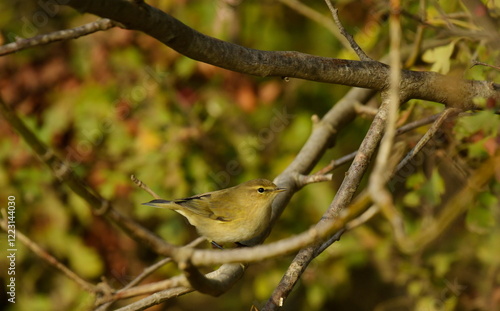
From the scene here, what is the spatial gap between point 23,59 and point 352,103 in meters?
3.71

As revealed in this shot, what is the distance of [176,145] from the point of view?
5.00m

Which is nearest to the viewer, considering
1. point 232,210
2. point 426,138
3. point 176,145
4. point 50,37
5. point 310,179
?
point 50,37

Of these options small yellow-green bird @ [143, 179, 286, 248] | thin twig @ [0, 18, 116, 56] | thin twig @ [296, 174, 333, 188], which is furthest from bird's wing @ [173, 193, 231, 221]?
thin twig @ [0, 18, 116, 56]

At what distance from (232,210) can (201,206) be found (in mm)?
261

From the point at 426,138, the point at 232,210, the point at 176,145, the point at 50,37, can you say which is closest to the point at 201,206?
the point at 232,210

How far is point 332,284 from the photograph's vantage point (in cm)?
576

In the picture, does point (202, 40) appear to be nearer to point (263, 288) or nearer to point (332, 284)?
point (263, 288)

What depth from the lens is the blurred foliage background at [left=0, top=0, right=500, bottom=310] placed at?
200 inches

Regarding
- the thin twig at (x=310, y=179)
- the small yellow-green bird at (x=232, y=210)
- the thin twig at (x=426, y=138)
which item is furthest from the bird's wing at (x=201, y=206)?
the thin twig at (x=426, y=138)

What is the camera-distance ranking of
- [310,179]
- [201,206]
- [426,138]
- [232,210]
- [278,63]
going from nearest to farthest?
[278,63] → [426,138] → [310,179] → [232,210] → [201,206]

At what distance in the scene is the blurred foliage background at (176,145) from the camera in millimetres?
5078

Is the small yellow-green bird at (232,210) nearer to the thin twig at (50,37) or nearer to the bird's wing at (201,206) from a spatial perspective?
the bird's wing at (201,206)

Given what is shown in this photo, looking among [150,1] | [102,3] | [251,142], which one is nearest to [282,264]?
[251,142]

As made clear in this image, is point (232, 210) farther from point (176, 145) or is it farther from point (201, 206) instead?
point (176, 145)
